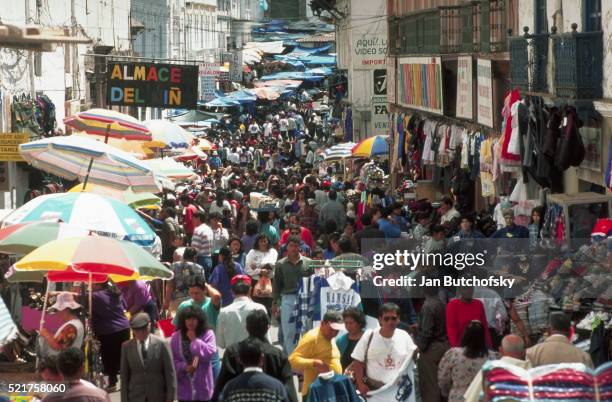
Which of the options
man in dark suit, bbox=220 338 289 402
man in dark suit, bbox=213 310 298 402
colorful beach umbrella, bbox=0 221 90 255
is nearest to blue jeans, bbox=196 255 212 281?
colorful beach umbrella, bbox=0 221 90 255

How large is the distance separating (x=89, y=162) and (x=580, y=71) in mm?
5861

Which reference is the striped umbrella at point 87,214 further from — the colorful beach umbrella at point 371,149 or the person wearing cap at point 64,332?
the colorful beach umbrella at point 371,149

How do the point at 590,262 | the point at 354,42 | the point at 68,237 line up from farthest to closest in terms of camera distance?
the point at 354,42 → the point at 590,262 → the point at 68,237

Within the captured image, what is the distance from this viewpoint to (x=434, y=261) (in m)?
16.1

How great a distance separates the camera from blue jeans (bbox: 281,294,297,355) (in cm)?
1465

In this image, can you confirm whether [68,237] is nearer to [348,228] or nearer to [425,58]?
[348,228]

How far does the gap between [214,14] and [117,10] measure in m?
29.3

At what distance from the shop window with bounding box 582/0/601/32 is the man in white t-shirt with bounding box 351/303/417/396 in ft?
23.4

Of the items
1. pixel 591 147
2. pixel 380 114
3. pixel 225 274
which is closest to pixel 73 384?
pixel 225 274

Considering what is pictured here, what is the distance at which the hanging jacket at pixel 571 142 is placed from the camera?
1634 centimetres

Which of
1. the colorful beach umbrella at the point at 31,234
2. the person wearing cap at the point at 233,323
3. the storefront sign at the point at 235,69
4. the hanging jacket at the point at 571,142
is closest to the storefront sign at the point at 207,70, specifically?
the storefront sign at the point at 235,69

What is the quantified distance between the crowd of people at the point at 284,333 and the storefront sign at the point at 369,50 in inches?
786

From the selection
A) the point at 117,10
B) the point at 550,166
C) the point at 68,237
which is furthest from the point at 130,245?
the point at 117,10

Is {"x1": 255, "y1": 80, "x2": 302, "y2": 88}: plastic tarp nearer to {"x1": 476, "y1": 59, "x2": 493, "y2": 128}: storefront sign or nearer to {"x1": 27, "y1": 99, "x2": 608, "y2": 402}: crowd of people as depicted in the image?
{"x1": 476, "y1": 59, "x2": 493, "y2": 128}: storefront sign
